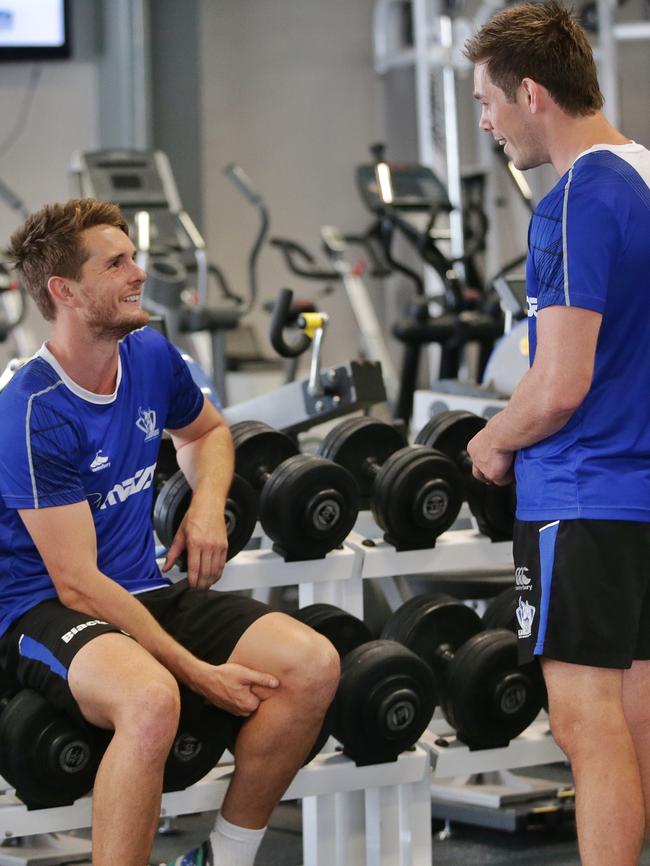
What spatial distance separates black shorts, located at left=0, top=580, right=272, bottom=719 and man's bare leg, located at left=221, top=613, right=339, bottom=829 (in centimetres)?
7

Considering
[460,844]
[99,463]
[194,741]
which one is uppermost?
[99,463]

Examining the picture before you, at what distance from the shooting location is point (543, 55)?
175cm

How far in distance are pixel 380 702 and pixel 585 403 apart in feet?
2.47

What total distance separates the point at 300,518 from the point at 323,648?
14.4 inches

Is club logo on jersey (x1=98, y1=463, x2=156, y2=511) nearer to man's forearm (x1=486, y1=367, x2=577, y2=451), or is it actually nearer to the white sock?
the white sock

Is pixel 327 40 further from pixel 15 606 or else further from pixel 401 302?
pixel 15 606

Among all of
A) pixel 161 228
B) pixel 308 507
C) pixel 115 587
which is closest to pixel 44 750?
pixel 115 587

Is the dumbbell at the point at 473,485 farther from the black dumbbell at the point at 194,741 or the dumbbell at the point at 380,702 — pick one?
the black dumbbell at the point at 194,741

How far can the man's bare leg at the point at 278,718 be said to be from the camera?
209cm

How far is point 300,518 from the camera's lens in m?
2.43

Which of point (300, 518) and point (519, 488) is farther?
point (300, 518)

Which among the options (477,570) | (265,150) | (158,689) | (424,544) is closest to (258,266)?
(265,150)

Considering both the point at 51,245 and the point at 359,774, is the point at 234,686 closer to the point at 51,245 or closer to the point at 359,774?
the point at 359,774

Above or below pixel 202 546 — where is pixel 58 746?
below
